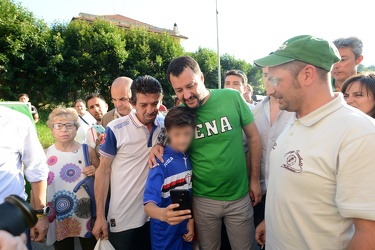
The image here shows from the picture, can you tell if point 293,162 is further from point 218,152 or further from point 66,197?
point 66,197

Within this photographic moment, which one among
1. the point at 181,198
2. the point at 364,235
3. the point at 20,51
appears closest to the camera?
the point at 364,235

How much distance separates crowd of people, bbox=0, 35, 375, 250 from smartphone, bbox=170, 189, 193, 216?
0.01 metres

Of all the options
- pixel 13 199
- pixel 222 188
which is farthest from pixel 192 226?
pixel 13 199

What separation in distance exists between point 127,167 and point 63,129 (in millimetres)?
1037

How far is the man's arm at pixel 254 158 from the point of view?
7.85 ft

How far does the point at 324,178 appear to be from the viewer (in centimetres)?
132

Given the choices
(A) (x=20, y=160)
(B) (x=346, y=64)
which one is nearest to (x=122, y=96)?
(A) (x=20, y=160)

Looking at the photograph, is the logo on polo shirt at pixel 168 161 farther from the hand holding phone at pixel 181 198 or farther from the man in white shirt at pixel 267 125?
the man in white shirt at pixel 267 125

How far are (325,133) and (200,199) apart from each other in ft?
4.30

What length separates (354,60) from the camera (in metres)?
3.16

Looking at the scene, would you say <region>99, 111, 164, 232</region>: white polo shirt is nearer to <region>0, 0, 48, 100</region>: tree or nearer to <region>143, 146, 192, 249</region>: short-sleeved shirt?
<region>143, 146, 192, 249</region>: short-sleeved shirt

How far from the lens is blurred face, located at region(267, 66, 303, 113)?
1.51 m

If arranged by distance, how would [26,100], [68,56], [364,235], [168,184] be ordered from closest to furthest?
1. [364,235]
2. [168,184]
3. [26,100]
4. [68,56]

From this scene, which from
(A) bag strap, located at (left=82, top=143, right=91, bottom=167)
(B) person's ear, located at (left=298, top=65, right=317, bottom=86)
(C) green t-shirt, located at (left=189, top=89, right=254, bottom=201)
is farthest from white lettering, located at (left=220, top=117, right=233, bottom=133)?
(A) bag strap, located at (left=82, top=143, right=91, bottom=167)
